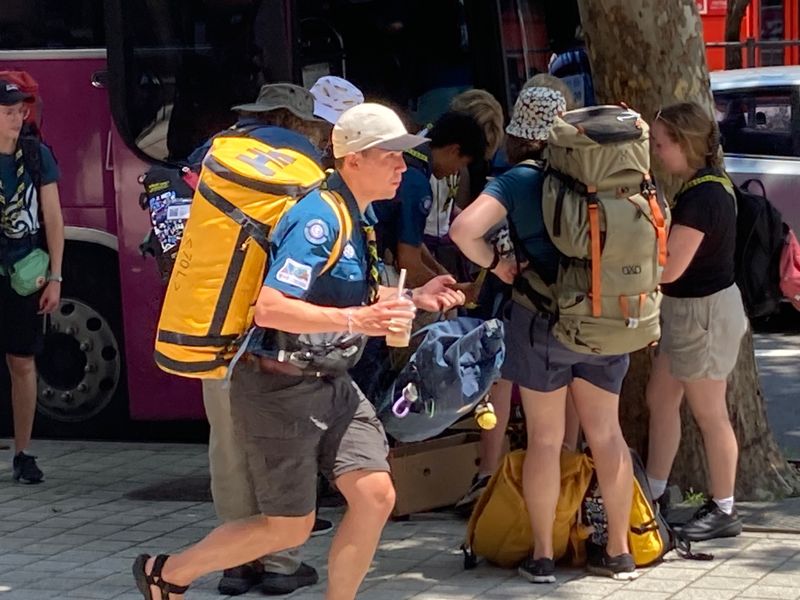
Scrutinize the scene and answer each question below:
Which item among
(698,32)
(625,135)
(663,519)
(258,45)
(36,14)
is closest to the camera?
(625,135)

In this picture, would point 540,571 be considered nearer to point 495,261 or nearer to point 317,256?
point 495,261

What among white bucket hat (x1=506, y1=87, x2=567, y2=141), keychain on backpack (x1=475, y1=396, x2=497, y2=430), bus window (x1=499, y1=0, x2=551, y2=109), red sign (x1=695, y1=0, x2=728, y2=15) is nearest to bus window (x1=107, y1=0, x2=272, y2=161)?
bus window (x1=499, y1=0, x2=551, y2=109)

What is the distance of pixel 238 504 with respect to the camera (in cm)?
584

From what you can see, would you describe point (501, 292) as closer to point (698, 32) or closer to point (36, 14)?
point (698, 32)

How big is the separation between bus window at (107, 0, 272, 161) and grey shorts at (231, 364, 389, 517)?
Result: 11.2ft

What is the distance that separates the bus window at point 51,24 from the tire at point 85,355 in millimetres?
1086

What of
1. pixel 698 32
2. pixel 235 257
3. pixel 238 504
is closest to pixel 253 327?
pixel 235 257

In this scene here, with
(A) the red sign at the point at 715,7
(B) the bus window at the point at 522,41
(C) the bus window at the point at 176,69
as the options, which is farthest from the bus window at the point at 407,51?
(A) the red sign at the point at 715,7

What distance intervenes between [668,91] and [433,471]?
1.86 m

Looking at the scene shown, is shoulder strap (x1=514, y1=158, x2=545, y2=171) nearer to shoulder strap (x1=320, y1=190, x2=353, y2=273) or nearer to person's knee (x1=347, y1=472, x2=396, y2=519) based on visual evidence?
shoulder strap (x1=320, y1=190, x2=353, y2=273)

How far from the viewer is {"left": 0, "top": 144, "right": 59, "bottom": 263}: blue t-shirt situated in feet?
25.2

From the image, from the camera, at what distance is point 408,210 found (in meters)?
6.57

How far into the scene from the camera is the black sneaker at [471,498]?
687cm

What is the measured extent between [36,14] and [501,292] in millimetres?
3287
